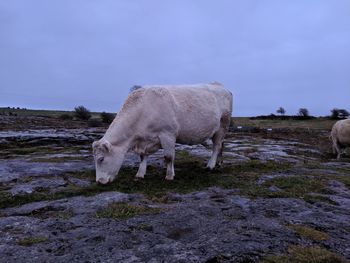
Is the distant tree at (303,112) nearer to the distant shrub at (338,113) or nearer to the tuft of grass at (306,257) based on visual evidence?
the distant shrub at (338,113)

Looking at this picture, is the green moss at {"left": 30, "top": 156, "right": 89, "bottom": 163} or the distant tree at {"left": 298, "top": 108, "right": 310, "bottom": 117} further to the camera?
the distant tree at {"left": 298, "top": 108, "right": 310, "bottom": 117}

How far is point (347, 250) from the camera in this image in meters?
6.26

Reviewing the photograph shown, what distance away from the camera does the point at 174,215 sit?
784 centimetres

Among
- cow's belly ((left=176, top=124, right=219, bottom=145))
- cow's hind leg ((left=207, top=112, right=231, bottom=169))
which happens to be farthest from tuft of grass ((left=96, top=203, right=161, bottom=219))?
cow's hind leg ((left=207, top=112, right=231, bottom=169))

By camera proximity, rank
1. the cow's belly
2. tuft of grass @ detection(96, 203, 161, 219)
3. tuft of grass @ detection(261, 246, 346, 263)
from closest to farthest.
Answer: tuft of grass @ detection(261, 246, 346, 263) → tuft of grass @ detection(96, 203, 161, 219) → the cow's belly

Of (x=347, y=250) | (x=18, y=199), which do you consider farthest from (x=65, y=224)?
(x=347, y=250)

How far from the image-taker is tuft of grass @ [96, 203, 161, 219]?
7.84m

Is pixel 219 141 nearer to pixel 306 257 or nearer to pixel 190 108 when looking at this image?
pixel 190 108

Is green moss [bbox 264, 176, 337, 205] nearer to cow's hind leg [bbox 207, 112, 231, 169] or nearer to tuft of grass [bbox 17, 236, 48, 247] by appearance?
cow's hind leg [bbox 207, 112, 231, 169]

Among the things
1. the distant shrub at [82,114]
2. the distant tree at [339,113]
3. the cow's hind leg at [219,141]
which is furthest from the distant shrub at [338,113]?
Result: the cow's hind leg at [219,141]

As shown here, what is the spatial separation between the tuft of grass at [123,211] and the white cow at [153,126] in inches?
117

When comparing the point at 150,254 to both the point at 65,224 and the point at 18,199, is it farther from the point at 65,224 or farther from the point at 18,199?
the point at 18,199

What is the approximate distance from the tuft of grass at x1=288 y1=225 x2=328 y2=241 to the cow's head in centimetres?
588

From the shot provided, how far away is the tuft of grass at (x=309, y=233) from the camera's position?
673cm
